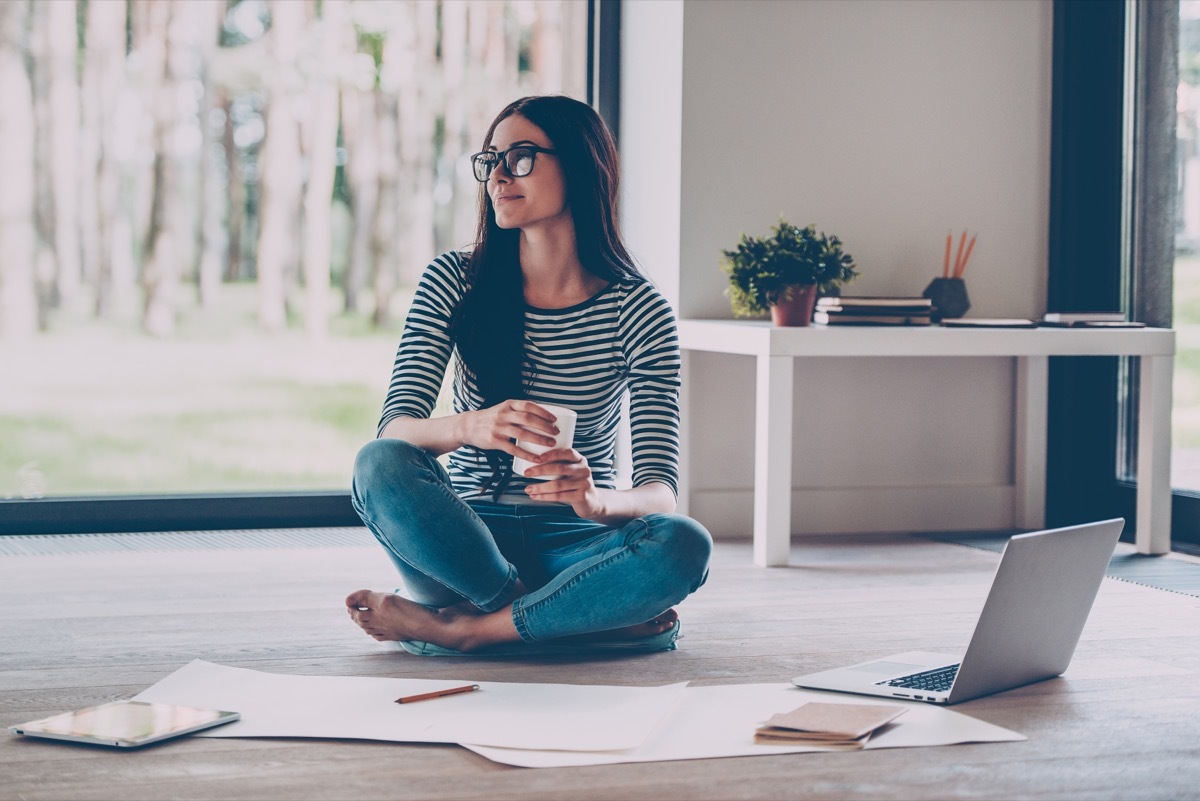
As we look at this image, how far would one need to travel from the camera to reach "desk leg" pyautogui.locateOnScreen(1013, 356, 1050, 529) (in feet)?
12.1

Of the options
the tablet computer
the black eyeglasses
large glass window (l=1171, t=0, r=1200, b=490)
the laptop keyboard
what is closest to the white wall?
large glass window (l=1171, t=0, r=1200, b=490)

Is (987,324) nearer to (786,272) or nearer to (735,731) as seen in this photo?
(786,272)

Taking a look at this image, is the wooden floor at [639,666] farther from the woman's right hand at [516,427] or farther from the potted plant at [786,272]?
the potted plant at [786,272]

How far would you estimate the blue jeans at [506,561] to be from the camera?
201cm

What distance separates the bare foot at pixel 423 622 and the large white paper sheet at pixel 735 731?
1.12 feet

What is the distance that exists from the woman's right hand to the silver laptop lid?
23.0 inches

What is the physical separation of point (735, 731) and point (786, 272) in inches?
62.2

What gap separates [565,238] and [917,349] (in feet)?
3.80

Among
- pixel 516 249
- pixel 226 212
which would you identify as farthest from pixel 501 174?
pixel 226 212

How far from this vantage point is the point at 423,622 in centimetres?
212

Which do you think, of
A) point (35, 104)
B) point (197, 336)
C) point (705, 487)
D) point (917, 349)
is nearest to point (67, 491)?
point (197, 336)

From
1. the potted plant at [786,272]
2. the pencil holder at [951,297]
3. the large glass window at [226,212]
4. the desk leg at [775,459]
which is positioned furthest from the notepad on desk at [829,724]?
the large glass window at [226,212]

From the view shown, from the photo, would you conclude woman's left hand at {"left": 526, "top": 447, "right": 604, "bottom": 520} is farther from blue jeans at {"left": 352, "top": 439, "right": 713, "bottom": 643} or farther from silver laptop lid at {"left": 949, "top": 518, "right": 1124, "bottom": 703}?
silver laptop lid at {"left": 949, "top": 518, "right": 1124, "bottom": 703}

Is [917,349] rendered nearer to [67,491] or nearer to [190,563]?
[190,563]
